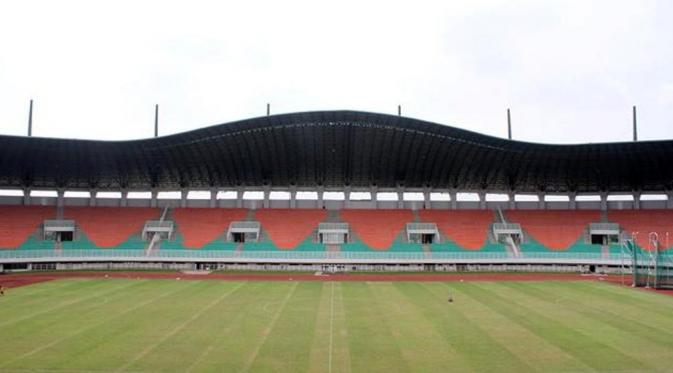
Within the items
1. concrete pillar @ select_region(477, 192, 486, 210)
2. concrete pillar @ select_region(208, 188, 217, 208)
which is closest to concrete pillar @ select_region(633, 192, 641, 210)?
concrete pillar @ select_region(477, 192, 486, 210)

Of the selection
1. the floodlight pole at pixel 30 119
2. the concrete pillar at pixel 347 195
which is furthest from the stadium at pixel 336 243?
the floodlight pole at pixel 30 119

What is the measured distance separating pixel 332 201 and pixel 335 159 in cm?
816

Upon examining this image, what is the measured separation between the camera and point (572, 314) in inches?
1152

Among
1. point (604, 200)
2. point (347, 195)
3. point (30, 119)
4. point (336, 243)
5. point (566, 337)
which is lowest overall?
point (566, 337)

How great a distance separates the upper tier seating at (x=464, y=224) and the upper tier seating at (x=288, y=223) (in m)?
12.9

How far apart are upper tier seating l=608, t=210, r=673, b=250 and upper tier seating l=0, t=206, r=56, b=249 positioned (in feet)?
208

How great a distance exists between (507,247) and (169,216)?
37.8 m

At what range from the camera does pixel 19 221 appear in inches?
2238

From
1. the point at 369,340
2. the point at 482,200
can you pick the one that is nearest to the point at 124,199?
the point at 482,200

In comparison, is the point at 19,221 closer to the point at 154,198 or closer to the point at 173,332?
the point at 154,198

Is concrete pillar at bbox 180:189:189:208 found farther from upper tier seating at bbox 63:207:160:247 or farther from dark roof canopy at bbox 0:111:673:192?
upper tier seating at bbox 63:207:160:247

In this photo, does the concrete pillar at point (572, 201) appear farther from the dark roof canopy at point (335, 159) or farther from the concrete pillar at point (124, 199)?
the concrete pillar at point (124, 199)

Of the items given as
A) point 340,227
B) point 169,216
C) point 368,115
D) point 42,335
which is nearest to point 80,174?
point 169,216

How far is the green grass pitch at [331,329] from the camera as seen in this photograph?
19.6 metres
